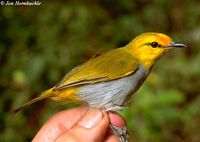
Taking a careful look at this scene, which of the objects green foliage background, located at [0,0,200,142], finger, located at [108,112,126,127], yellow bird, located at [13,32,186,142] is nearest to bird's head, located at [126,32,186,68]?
yellow bird, located at [13,32,186,142]

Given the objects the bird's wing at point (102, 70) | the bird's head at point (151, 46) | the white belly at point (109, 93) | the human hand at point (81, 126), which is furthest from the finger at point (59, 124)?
the bird's head at point (151, 46)

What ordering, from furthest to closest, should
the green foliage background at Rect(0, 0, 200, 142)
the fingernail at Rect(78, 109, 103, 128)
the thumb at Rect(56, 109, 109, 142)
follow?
the green foliage background at Rect(0, 0, 200, 142), the fingernail at Rect(78, 109, 103, 128), the thumb at Rect(56, 109, 109, 142)

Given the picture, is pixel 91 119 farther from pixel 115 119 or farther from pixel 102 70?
pixel 102 70

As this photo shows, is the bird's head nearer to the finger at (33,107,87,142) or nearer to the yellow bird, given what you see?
the yellow bird

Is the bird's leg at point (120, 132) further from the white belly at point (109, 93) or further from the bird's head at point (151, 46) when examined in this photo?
the bird's head at point (151, 46)

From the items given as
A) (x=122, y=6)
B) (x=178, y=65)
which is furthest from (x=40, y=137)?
(x=122, y=6)

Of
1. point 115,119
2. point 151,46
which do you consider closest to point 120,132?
point 115,119
